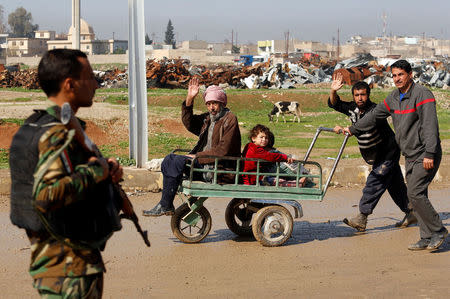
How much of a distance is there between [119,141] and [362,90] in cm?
851

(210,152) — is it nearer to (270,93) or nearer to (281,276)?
(281,276)

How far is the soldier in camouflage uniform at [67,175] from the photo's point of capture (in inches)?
127

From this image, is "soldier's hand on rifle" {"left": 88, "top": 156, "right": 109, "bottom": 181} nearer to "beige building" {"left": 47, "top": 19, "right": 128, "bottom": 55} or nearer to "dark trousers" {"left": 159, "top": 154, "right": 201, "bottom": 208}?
"dark trousers" {"left": 159, "top": 154, "right": 201, "bottom": 208}

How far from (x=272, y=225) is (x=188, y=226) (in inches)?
34.1

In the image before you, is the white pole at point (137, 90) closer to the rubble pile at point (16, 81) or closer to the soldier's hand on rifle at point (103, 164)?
the soldier's hand on rifle at point (103, 164)

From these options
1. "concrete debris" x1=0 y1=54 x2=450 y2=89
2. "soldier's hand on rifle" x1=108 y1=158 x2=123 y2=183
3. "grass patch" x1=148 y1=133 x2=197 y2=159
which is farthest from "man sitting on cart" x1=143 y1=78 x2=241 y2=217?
"concrete debris" x1=0 y1=54 x2=450 y2=89

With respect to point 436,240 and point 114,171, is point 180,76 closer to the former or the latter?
point 436,240

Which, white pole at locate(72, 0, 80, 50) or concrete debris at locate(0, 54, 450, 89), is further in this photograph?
concrete debris at locate(0, 54, 450, 89)

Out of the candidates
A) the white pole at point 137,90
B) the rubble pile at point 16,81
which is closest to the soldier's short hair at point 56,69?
the white pole at point 137,90

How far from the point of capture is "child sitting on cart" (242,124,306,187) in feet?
24.4

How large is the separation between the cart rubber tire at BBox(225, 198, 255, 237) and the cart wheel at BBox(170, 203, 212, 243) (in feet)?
1.23

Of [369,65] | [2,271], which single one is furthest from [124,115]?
[369,65]

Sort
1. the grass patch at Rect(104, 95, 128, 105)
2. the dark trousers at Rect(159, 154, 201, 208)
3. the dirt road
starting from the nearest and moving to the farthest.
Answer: the dirt road
the dark trousers at Rect(159, 154, 201, 208)
the grass patch at Rect(104, 95, 128, 105)

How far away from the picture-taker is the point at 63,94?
11.1 feet
